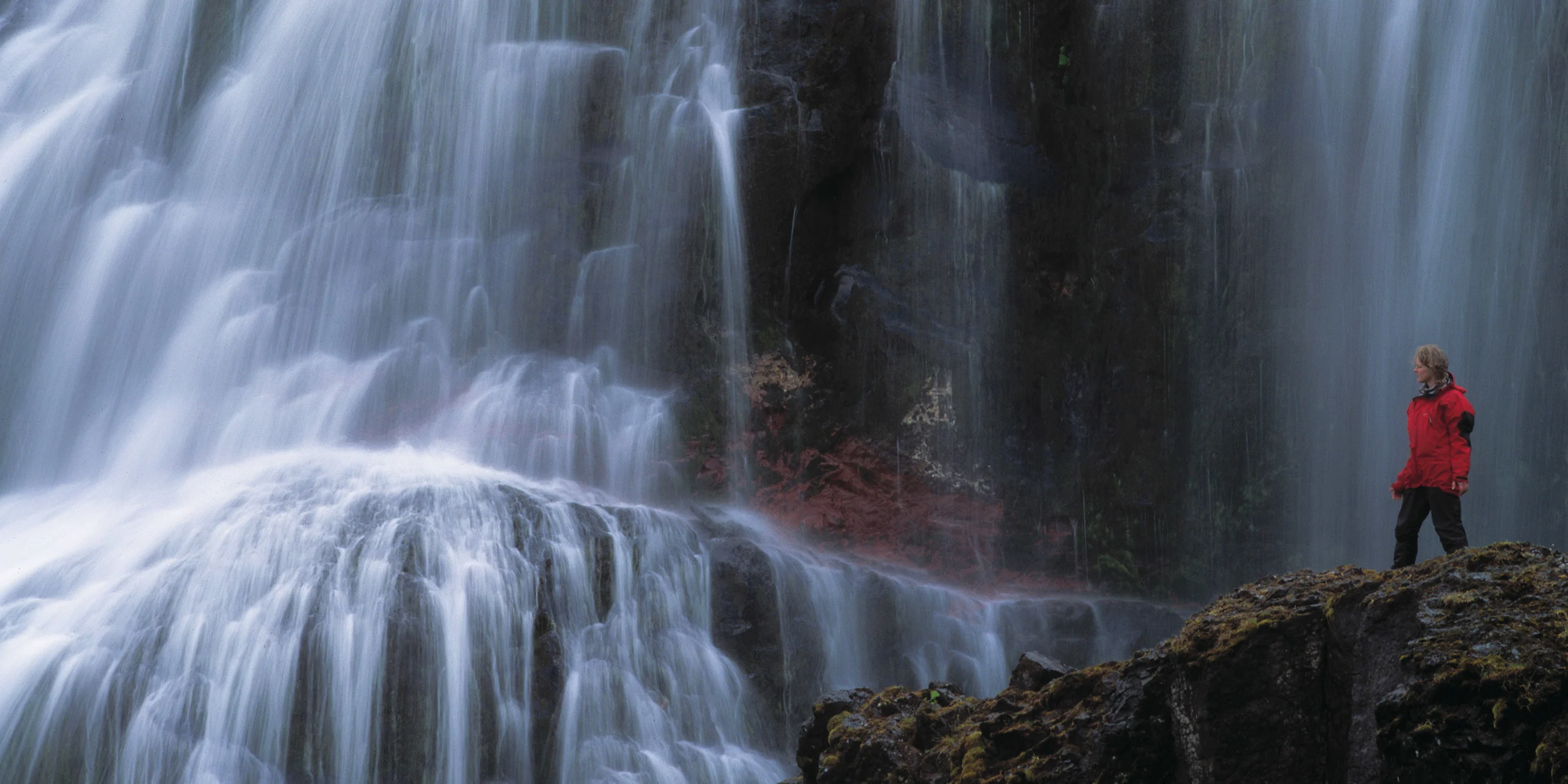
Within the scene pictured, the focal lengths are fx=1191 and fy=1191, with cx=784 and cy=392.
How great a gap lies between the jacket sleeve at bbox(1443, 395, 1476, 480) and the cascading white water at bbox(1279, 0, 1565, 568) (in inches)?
339

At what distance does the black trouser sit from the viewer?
19.7 ft

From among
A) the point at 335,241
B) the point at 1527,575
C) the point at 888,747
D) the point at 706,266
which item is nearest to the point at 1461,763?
the point at 1527,575

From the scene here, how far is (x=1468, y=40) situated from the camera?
1349cm

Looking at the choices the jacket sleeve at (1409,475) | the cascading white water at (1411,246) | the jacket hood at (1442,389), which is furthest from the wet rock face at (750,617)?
the jacket hood at (1442,389)

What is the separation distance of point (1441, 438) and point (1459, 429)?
10 cm

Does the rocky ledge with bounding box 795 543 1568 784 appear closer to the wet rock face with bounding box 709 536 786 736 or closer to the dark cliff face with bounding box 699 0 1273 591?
the wet rock face with bounding box 709 536 786 736

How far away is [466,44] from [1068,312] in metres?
8.71

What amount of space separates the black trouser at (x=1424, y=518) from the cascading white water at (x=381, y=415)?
20.8 ft

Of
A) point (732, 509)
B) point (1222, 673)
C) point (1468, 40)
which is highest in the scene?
point (1468, 40)

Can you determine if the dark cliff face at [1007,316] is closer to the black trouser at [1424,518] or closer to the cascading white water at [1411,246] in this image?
the cascading white water at [1411,246]

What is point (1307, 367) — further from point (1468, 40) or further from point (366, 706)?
point (366, 706)

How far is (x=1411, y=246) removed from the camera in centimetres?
1406

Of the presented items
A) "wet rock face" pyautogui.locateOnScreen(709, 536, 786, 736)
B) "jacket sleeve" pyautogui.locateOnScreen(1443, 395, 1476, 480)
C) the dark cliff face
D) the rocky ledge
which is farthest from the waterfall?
the rocky ledge

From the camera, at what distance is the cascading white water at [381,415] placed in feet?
32.6
